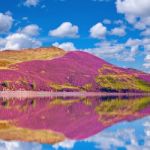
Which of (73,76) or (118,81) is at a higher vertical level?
(73,76)

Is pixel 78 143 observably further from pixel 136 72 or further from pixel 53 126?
pixel 136 72

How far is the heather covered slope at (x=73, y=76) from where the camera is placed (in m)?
136

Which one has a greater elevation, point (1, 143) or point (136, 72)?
point (136, 72)

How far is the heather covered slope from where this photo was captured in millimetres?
136000

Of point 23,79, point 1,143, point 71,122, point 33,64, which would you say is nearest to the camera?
point 1,143

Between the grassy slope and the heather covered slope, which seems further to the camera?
the grassy slope

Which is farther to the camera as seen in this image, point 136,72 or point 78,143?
point 136,72

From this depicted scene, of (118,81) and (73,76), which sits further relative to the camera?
(118,81)

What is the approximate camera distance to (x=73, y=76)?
156 m

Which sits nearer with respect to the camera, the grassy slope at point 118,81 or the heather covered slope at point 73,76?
the heather covered slope at point 73,76

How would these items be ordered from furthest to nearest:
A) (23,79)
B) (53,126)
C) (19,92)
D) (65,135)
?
1. (23,79)
2. (19,92)
3. (53,126)
4. (65,135)

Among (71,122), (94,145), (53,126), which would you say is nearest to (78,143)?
(94,145)

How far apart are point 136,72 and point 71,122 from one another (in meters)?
153

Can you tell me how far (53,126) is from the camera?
38.0 meters
